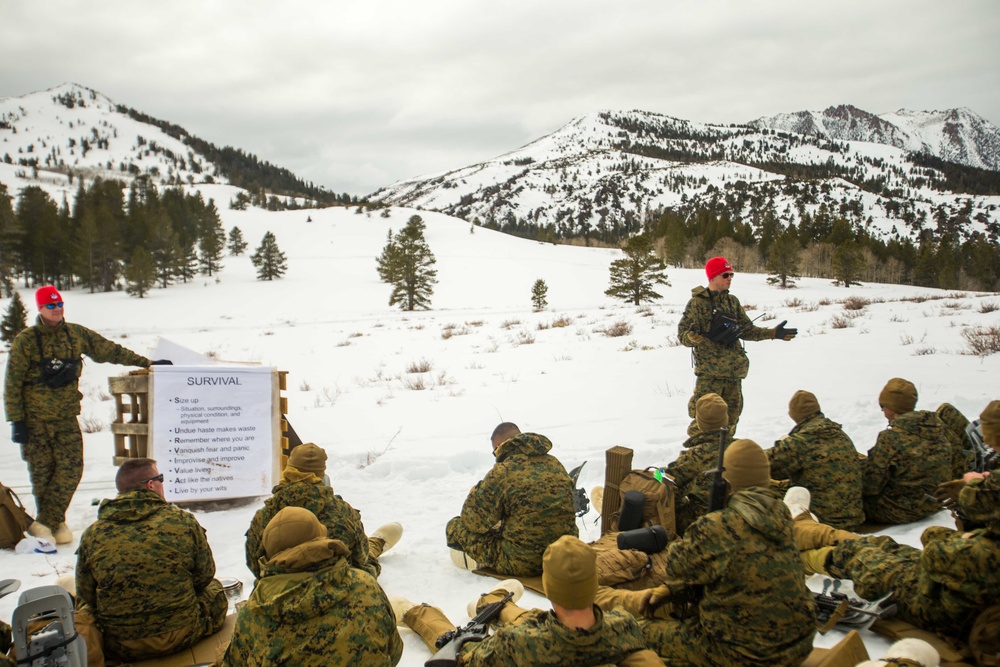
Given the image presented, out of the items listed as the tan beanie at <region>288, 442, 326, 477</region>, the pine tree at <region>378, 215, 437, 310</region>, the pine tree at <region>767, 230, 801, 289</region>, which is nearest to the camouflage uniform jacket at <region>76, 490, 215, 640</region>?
the tan beanie at <region>288, 442, 326, 477</region>

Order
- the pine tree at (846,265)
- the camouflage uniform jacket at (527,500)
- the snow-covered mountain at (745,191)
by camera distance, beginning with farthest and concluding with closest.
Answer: the snow-covered mountain at (745,191), the pine tree at (846,265), the camouflage uniform jacket at (527,500)

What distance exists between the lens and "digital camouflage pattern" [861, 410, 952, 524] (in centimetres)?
459

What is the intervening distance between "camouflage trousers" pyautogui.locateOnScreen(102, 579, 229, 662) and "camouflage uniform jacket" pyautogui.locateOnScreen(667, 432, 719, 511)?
122 inches

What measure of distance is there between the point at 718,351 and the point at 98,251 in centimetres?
5227

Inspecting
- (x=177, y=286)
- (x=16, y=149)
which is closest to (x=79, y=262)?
(x=177, y=286)

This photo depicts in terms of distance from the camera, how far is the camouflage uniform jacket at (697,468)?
4109 millimetres

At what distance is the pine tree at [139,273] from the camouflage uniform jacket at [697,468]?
44559 millimetres

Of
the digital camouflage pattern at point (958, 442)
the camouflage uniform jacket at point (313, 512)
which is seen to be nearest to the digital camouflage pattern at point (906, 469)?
the digital camouflage pattern at point (958, 442)

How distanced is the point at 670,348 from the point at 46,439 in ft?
35.3

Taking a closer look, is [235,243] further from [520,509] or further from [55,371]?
[520,509]

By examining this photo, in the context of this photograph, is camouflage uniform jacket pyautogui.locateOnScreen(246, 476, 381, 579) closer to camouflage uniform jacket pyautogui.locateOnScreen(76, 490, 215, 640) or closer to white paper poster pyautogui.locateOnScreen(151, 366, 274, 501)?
camouflage uniform jacket pyautogui.locateOnScreen(76, 490, 215, 640)

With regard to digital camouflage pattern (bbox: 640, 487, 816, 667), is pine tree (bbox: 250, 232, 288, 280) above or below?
above

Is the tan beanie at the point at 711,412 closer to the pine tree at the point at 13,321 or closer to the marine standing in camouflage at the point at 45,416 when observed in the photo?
the marine standing in camouflage at the point at 45,416

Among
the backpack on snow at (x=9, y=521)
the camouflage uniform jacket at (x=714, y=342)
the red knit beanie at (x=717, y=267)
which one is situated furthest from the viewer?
the red knit beanie at (x=717, y=267)
